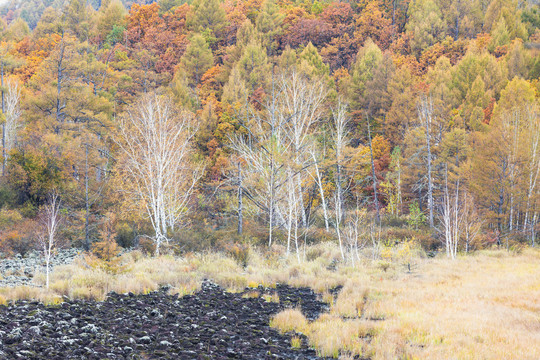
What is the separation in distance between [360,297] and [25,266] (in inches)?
488

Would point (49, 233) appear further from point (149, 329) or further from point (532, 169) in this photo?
point (532, 169)

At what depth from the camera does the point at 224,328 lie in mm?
7973

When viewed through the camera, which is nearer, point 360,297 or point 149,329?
point 149,329

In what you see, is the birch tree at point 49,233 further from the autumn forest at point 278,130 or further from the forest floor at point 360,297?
the autumn forest at point 278,130

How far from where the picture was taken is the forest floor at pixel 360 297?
23.0 ft

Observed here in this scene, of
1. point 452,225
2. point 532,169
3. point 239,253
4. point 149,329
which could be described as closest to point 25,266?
point 239,253

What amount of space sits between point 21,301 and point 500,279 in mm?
13555

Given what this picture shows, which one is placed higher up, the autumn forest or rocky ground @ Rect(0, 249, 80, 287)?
the autumn forest

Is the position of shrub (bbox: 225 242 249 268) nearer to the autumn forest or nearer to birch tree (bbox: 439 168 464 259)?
the autumn forest

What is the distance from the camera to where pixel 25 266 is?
15.4 meters

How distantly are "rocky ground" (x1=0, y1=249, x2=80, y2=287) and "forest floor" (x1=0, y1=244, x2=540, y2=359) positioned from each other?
0.80m

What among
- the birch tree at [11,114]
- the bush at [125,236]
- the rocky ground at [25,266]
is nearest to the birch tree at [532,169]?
the bush at [125,236]

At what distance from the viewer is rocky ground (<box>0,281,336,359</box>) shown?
6.02 m

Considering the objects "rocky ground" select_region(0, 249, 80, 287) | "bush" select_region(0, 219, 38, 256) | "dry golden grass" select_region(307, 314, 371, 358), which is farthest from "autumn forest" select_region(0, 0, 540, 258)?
"dry golden grass" select_region(307, 314, 371, 358)
